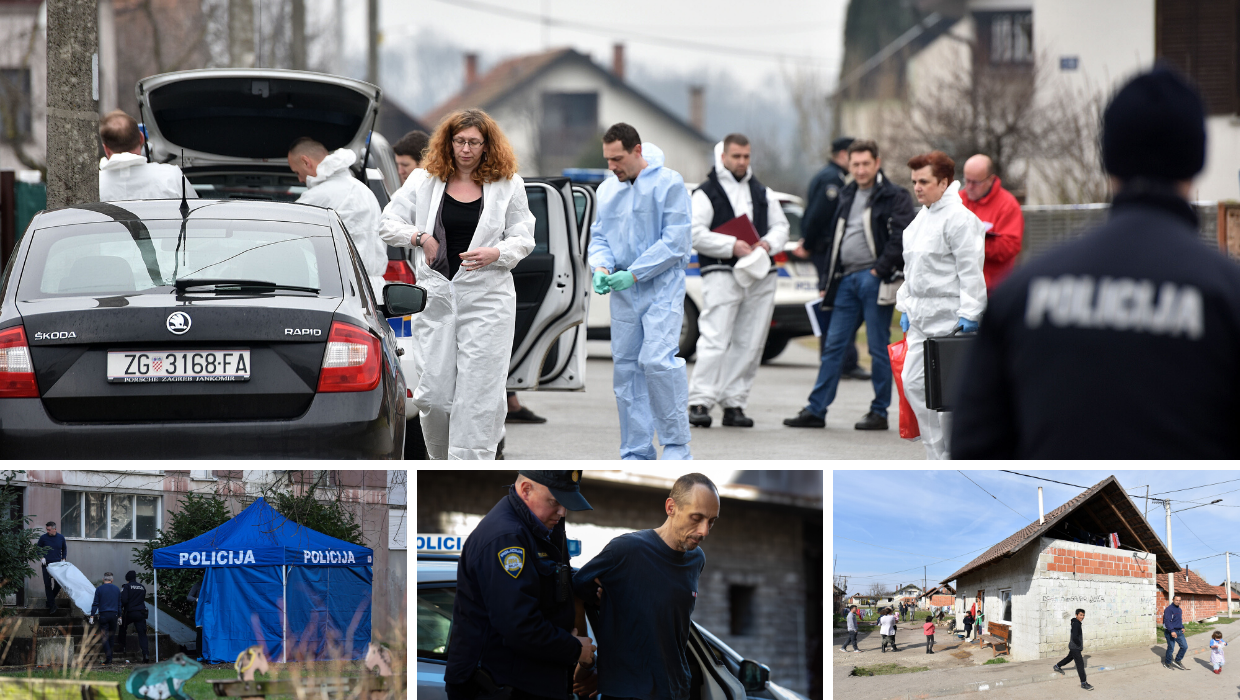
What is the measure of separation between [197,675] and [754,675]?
141cm

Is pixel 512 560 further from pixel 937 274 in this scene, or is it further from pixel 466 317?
pixel 937 274

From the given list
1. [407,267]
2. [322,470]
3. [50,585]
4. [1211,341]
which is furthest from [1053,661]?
[407,267]

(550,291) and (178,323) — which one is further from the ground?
(550,291)

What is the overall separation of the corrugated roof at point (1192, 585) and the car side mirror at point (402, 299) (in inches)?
129

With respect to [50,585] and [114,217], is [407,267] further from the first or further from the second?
[50,585]

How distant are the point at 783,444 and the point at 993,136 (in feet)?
54.0

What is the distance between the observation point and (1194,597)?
3355 millimetres

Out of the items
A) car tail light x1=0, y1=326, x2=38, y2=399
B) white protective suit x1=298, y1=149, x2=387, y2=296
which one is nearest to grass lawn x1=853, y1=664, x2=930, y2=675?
car tail light x1=0, y1=326, x2=38, y2=399

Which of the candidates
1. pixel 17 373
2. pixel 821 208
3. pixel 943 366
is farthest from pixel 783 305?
pixel 17 373

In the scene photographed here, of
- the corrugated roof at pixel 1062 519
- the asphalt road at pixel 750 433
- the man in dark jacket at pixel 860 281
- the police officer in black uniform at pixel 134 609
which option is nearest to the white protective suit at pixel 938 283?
the asphalt road at pixel 750 433

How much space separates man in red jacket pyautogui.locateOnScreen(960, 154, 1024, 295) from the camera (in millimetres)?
7969

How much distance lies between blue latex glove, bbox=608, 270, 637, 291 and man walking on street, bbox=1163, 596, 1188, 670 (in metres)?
4.10

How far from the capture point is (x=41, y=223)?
546cm

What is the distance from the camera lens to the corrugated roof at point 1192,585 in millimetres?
3354
